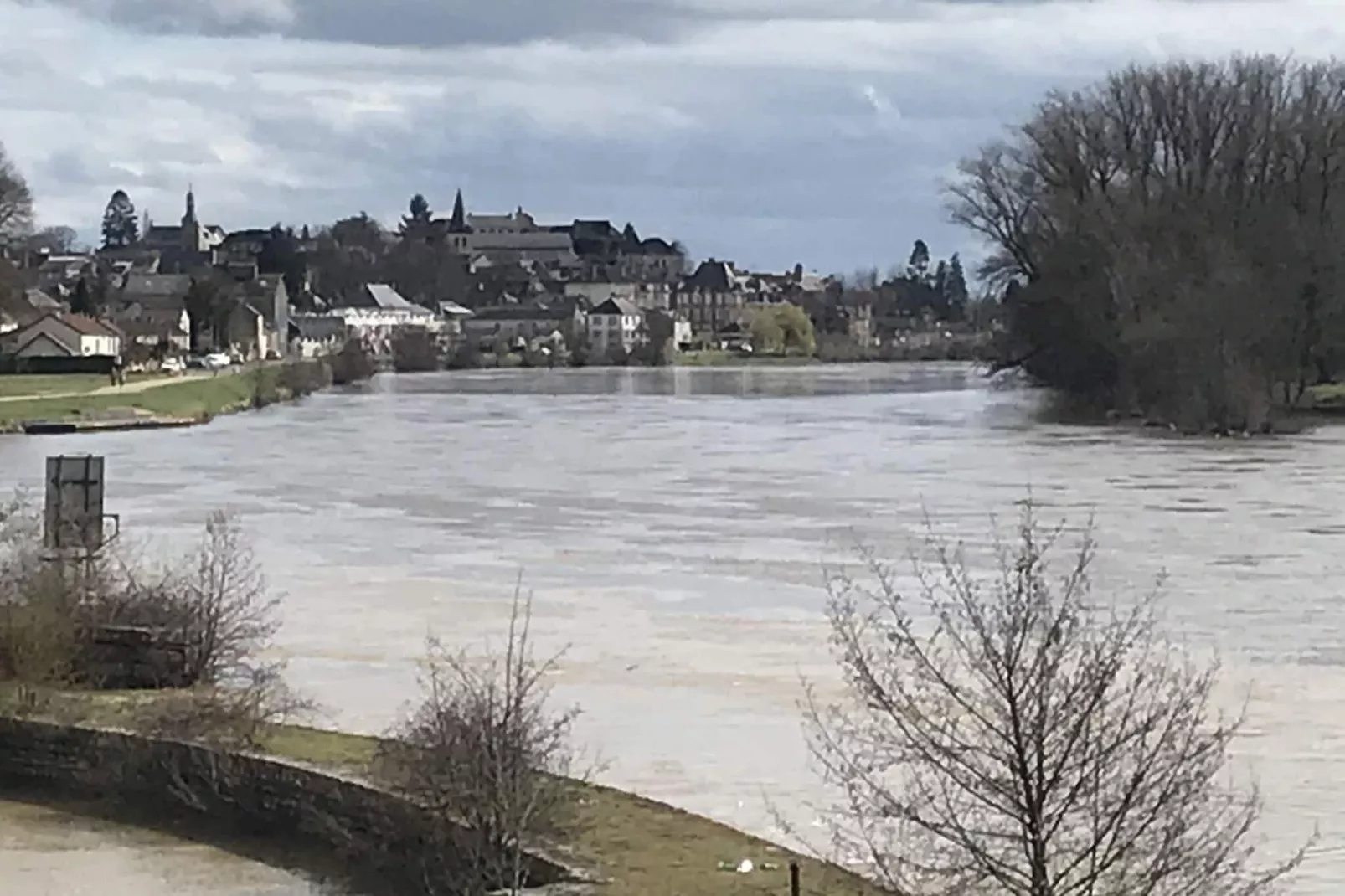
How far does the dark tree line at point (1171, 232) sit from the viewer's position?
51.8 m

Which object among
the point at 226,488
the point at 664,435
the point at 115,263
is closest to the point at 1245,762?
the point at 226,488

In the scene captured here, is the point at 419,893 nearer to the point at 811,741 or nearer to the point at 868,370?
the point at 811,741

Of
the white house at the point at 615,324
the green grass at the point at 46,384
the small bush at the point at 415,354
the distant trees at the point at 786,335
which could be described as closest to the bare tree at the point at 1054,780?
the green grass at the point at 46,384

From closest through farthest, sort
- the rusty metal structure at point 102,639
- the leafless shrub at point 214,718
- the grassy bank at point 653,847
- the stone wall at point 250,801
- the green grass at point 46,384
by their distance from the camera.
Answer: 1. the grassy bank at point 653,847
2. the stone wall at point 250,801
3. the leafless shrub at point 214,718
4. the rusty metal structure at point 102,639
5. the green grass at point 46,384

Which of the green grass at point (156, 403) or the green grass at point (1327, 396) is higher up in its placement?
the green grass at point (1327, 396)

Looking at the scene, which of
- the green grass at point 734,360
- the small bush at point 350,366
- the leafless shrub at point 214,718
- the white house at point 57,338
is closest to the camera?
the leafless shrub at point 214,718

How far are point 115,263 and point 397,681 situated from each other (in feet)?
515

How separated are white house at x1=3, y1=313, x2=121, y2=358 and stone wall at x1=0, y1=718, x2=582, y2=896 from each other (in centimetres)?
7089

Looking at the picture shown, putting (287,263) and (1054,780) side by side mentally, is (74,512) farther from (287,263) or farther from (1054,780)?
(287,263)

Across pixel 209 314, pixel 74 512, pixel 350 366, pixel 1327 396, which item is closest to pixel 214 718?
pixel 74 512

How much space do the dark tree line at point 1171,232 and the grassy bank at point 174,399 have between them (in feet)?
73.4

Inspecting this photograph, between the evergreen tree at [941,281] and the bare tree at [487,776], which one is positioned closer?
the bare tree at [487,776]

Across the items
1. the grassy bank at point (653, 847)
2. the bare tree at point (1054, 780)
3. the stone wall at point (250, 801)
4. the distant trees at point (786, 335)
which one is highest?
the distant trees at point (786, 335)

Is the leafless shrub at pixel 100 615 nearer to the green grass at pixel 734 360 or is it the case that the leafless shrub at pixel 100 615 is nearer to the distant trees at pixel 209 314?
the distant trees at pixel 209 314
